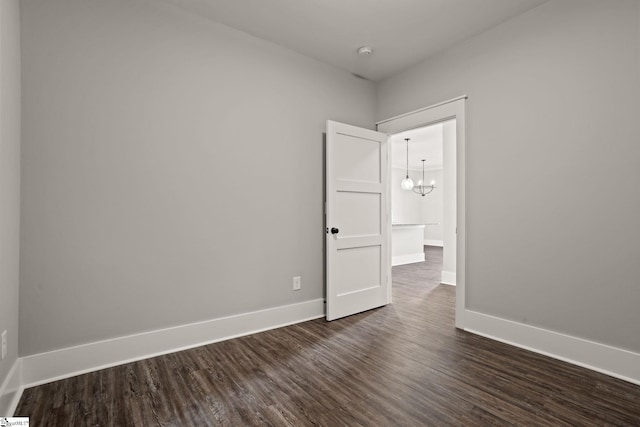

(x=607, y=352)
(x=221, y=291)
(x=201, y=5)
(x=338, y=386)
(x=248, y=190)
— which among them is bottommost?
(x=338, y=386)

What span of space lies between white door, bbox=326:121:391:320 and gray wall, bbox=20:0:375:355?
0.26m

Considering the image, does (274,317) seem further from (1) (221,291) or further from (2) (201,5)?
(2) (201,5)

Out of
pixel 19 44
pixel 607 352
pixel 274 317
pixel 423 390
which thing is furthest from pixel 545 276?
pixel 19 44

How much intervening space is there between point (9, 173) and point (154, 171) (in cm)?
82

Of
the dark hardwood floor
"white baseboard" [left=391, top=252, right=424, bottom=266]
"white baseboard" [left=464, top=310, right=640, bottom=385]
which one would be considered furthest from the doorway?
the dark hardwood floor

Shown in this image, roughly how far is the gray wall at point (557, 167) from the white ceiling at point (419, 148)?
2719 millimetres

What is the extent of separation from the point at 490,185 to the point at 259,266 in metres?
2.28

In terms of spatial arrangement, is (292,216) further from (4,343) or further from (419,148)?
(419,148)

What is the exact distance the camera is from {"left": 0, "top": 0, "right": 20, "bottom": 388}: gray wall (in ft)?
5.41

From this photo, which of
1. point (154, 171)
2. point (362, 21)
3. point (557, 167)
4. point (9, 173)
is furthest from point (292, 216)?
point (557, 167)

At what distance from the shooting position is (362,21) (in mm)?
2695

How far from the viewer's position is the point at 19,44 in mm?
1968

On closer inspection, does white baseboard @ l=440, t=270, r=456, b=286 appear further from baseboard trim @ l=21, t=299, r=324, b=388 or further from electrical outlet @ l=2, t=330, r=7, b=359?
electrical outlet @ l=2, t=330, r=7, b=359

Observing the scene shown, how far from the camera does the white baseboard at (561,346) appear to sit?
2068mm
